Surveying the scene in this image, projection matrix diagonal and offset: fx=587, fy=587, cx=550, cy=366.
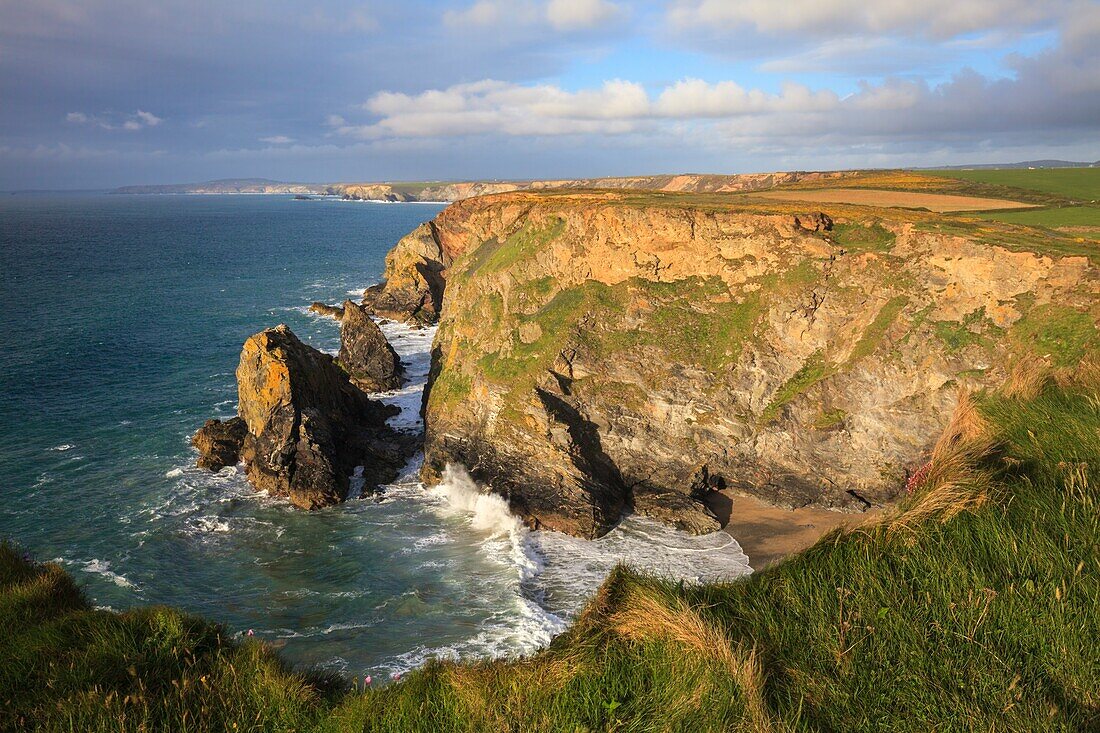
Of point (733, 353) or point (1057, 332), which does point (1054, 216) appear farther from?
point (733, 353)

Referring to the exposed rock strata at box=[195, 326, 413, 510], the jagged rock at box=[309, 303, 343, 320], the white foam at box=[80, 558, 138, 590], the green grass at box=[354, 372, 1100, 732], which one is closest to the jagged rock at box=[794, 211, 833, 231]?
the exposed rock strata at box=[195, 326, 413, 510]

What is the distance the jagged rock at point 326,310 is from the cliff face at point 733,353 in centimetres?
3771

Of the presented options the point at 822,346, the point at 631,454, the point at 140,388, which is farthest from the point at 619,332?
the point at 140,388

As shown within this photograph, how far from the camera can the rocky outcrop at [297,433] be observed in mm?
32750

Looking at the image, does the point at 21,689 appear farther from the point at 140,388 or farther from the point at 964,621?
the point at 140,388

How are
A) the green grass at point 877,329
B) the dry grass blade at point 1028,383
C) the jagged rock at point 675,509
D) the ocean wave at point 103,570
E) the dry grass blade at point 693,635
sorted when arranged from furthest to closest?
the green grass at point 877,329
the jagged rock at point 675,509
the ocean wave at point 103,570
the dry grass blade at point 1028,383
the dry grass blade at point 693,635

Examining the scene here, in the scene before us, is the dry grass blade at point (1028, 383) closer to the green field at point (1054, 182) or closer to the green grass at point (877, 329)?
the green grass at point (877, 329)

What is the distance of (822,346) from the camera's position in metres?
32.5

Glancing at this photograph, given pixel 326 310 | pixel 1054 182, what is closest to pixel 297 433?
pixel 326 310

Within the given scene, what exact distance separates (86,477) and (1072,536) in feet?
142

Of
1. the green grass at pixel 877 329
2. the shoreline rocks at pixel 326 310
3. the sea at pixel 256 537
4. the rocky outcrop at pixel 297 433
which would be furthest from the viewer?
the shoreline rocks at pixel 326 310

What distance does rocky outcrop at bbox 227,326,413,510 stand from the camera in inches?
1289

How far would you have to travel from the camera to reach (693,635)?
5148mm

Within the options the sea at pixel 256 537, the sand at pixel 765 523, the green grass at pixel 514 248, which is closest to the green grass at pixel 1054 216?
the sand at pixel 765 523
